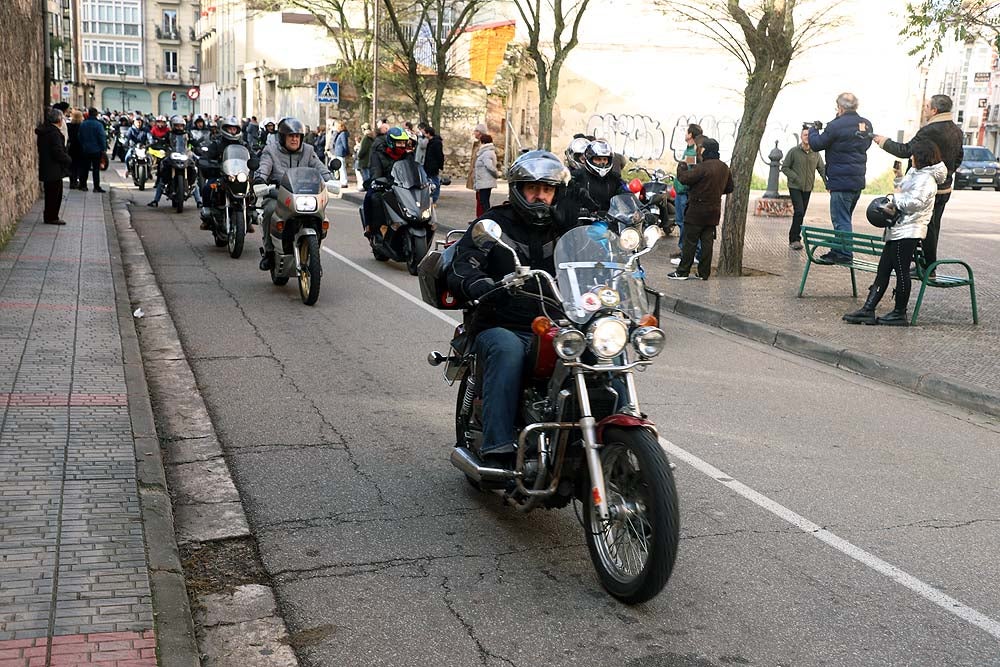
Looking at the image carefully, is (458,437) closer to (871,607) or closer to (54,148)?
(871,607)

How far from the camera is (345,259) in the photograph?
15070 mm

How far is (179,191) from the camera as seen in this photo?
20750mm

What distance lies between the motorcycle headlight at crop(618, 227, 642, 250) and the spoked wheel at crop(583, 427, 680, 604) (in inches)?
30.8

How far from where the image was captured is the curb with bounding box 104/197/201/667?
11.8ft

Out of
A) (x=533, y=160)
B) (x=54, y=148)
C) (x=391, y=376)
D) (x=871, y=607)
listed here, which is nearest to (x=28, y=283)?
(x=391, y=376)

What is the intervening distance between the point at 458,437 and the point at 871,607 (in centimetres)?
210

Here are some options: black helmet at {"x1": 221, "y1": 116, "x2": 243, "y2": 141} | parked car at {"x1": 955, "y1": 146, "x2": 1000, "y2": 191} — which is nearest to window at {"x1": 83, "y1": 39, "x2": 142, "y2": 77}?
parked car at {"x1": 955, "y1": 146, "x2": 1000, "y2": 191}

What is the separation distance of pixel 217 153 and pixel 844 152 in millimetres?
8812

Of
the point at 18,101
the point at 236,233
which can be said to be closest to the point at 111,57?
the point at 18,101

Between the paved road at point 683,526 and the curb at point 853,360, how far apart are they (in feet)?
0.63

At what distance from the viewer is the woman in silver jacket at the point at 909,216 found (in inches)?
402

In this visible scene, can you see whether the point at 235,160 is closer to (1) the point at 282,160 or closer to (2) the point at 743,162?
(1) the point at 282,160

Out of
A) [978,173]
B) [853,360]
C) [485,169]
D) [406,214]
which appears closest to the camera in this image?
[853,360]

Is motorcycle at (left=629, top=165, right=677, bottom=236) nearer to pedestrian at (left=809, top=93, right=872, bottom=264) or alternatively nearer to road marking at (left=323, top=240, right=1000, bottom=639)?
pedestrian at (left=809, top=93, right=872, bottom=264)
